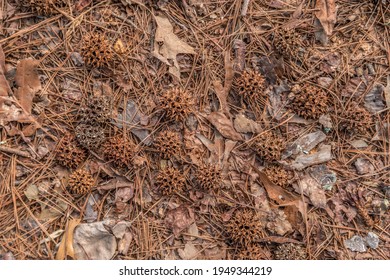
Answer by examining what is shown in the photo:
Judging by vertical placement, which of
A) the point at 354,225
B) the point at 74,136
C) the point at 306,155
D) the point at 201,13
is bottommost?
the point at 354,225

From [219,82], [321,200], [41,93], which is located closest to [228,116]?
[219,82]

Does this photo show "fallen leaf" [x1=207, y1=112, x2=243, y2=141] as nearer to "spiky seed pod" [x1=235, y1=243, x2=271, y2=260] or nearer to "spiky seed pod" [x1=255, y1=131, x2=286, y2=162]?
"spiky seed pod" [x1=255, y1=131, x2=286, y2=162]

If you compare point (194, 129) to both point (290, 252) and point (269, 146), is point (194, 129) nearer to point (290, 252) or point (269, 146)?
point (269, 146)

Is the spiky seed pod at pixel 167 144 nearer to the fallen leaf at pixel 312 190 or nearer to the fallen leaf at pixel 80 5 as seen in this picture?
the fallen leaf at pixel 312 190

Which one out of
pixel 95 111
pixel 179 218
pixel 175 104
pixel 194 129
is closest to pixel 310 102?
pixel 194 129

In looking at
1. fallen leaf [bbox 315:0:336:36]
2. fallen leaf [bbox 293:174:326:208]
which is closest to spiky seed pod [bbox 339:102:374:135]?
fallen leaf [bbox 293:174:326:208]

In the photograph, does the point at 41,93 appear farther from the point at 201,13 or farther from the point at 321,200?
the point at 321,200
